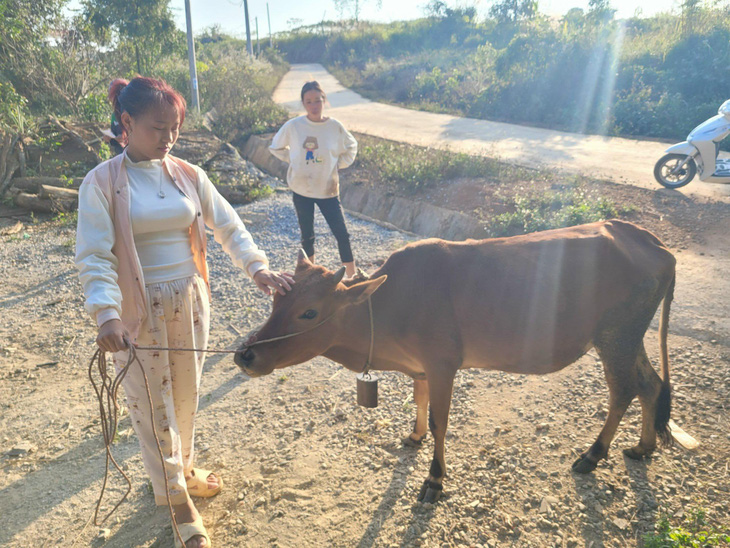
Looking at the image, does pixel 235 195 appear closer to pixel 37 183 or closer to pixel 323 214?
pixel 37 183

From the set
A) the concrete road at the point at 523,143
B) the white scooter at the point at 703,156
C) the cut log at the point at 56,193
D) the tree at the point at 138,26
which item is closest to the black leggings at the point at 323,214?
the concrete road at the point at 523,143

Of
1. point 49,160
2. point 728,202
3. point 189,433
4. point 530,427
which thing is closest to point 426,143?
point 728,202

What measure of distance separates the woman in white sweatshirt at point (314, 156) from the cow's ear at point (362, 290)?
270cm

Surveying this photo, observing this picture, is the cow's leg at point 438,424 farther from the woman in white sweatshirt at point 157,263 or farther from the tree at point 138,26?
the tree at point 138,26

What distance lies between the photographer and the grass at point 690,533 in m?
2.67

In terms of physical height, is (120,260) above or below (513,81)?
below

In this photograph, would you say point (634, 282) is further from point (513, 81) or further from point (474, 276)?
point (513, 81)

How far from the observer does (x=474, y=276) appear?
130 inches

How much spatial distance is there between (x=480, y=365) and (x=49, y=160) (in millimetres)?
10789

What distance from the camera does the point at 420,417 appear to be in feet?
12.4

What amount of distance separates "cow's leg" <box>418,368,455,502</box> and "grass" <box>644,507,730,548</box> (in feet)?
3.83

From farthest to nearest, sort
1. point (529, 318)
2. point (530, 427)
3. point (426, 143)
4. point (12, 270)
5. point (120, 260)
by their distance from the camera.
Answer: point (426, 143) < point (12, 270) < point (530, 427) < point (529, 318) < point (120, 260)

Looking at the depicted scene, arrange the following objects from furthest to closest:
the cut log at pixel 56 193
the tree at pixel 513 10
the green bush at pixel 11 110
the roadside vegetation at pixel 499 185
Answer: the tree at pixel 513 10 → the green bush at pixel 11 110 → the cut log at pixel 56 193 → the roadside vegetation at pixel 499 185

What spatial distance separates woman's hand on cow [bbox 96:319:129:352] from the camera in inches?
88.1
